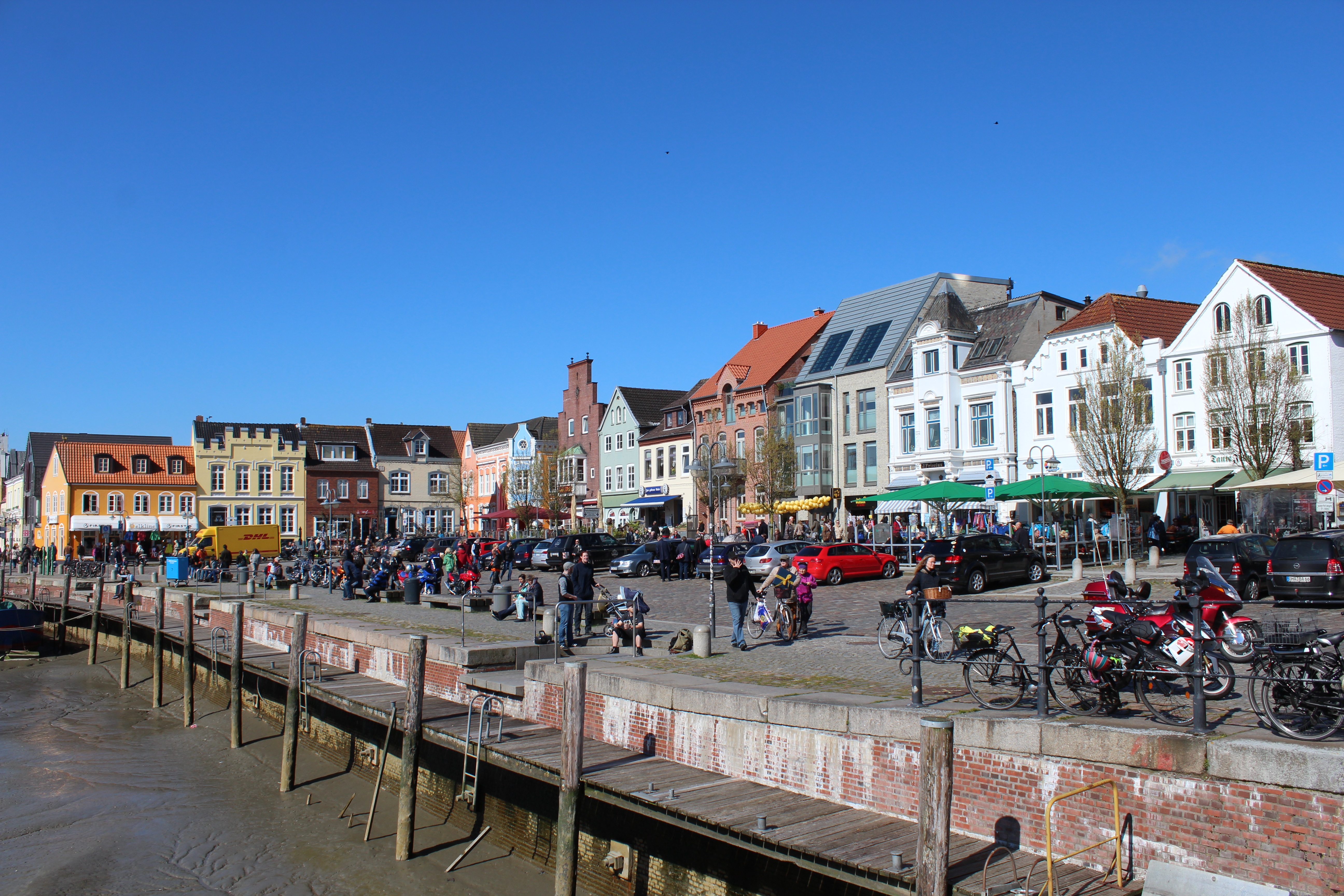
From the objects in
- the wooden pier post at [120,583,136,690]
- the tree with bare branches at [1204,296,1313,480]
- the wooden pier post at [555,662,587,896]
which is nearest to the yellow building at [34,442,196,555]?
the wooden pier post at [120,583,136,690]

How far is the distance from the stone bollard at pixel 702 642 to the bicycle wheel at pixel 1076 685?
248 inches

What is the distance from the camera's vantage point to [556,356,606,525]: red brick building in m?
73.7

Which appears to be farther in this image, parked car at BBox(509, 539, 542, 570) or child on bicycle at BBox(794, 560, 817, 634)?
parked car at BBox(509, 539, 542, 570)

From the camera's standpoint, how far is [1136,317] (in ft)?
135

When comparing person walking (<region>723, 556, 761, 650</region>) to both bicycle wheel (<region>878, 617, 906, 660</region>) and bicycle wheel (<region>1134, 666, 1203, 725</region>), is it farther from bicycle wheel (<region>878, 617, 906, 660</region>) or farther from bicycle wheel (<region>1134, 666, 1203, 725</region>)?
bicycle wheel (<region>1134, 666, 1203, 725</region>)

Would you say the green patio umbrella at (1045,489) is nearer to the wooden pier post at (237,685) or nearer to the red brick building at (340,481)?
the wooden pier post at (237,685)

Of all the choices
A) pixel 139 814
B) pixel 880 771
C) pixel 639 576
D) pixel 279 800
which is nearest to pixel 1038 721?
pixel 880 771

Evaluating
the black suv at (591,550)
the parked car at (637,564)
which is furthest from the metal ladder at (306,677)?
the black suv at (591,550)

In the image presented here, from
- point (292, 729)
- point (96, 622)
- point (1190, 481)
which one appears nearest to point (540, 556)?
point (96, 622)

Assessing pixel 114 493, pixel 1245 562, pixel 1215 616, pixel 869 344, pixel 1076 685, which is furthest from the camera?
pixel 114 493

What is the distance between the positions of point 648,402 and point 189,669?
48.4 m

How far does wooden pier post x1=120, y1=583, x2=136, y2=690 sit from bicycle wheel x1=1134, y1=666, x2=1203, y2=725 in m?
28.7

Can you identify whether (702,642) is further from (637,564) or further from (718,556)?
(637,564)

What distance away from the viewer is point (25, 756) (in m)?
20.9
